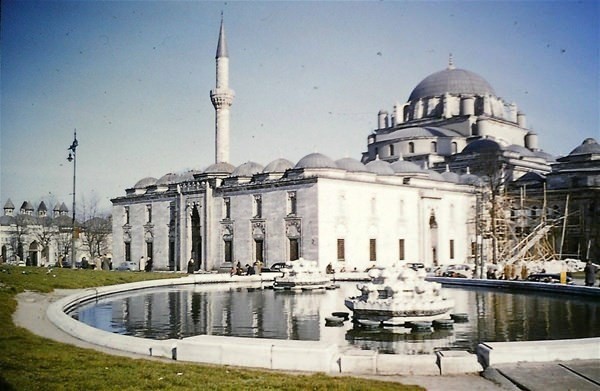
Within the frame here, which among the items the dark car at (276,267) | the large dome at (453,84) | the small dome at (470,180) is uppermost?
the large dome at (453,84)

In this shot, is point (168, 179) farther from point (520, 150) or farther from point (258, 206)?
point (520, 150)

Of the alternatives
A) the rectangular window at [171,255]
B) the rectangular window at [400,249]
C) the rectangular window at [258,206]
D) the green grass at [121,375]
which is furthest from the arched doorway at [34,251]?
the green grass at [121,375]

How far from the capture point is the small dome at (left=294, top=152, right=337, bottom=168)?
123 feet

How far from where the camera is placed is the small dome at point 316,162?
37.5 metres

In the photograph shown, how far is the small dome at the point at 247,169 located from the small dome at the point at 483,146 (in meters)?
19.4

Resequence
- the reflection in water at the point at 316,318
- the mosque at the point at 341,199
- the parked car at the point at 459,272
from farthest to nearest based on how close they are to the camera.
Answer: the mosque at the point at 341,199 → the parked car at the point at 459,272 → the reflection in water at the point at 316,318

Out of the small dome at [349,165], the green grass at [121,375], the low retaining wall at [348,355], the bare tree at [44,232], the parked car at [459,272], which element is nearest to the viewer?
the green grass at [121,375]

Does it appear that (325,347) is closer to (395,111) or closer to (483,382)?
(483,382)

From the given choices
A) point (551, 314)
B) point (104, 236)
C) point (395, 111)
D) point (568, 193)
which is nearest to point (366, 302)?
point (551, 314)

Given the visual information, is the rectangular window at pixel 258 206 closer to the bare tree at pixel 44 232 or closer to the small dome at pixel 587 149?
the small dome at pixel 587 149

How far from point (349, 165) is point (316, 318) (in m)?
24.9

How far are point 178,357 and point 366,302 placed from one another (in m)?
5.81

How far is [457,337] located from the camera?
1241cm

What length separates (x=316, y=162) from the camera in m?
37.6
